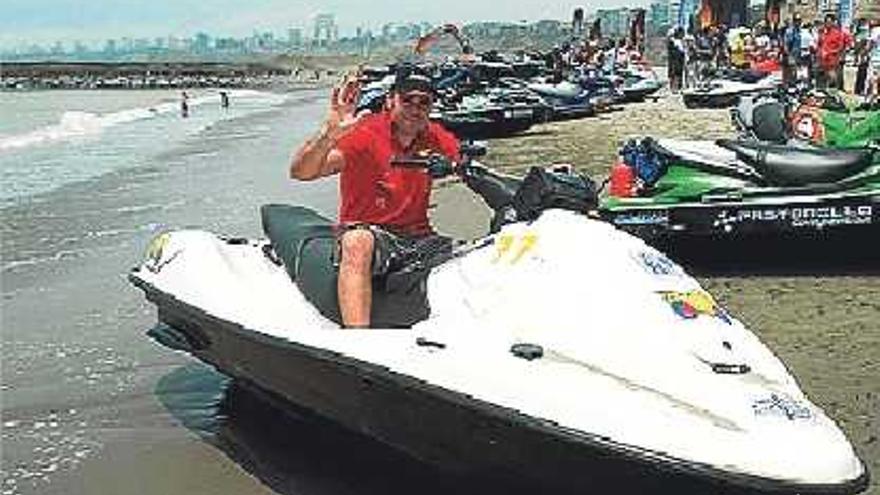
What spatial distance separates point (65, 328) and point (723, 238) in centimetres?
405

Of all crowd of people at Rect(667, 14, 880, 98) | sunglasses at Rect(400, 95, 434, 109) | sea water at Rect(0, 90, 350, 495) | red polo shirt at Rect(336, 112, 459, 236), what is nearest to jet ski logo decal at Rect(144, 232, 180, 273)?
sea water at Rect(0, 90, 350, 495)

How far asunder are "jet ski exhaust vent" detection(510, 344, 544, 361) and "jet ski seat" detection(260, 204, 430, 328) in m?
0.71

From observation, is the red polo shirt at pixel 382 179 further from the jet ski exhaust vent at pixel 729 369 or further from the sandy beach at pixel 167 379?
the jet ski exhaust vent at pixel 729 369

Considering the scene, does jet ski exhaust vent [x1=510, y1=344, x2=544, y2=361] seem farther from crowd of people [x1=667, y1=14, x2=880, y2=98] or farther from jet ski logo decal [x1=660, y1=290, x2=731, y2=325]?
crowd of people [x1=667, y1=14, x2=880, y2=98]

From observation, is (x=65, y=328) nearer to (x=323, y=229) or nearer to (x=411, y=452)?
(x=323, y=229)

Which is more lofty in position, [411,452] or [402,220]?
[402,220]

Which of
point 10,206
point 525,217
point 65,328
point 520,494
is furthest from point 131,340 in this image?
point 10,206

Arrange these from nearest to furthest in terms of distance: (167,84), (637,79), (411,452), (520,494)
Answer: (520,494) < (411,452) < (637,79) < (167,84)

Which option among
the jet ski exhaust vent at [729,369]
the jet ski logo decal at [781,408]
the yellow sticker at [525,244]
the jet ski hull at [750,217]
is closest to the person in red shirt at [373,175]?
the yellow sticker at [525,244]

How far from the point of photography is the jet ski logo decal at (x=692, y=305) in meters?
4.58

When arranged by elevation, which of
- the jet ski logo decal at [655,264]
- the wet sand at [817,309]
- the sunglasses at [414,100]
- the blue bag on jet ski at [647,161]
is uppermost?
the sunglasses at [414,100]

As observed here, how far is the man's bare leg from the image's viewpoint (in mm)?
5285

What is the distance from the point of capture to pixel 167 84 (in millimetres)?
82438

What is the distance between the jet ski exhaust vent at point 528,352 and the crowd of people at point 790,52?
13179 millimetres
